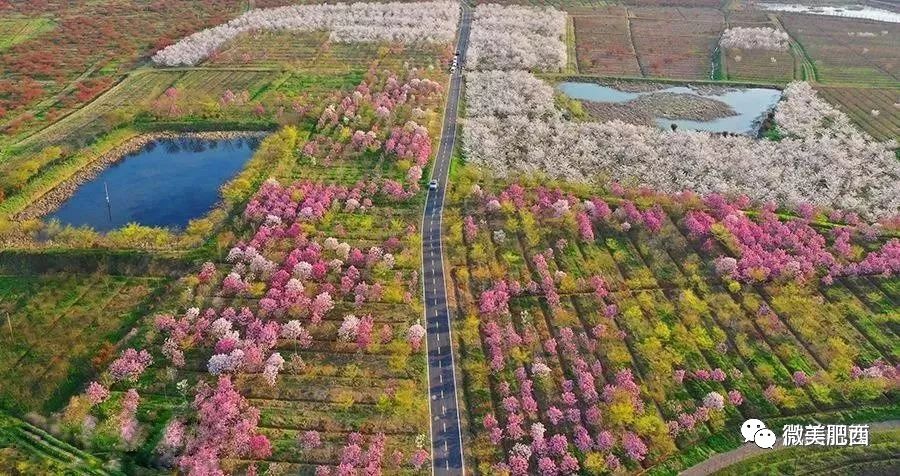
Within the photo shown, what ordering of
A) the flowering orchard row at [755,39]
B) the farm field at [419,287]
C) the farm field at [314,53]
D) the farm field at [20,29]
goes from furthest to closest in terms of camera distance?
the flowering orchard row at [755,39], the farm field at [20,29], the farm field at [314,53], the farm field at [419,287]

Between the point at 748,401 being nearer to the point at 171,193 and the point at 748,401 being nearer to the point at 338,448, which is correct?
the point at 338,448

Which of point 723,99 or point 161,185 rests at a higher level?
point 723,99

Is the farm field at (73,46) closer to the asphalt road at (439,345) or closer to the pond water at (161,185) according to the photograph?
the pond water at (161,185)

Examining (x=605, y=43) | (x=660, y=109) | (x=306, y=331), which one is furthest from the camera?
(x=605, y=43)

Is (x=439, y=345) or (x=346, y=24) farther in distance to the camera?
(x=346, y=24)

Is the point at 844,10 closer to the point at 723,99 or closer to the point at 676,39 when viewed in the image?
the point at 676,39

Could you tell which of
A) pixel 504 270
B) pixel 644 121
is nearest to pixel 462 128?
pixel 644 121

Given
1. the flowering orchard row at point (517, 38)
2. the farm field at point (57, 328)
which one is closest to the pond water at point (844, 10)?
the flowering orchard row at point (517, 38)

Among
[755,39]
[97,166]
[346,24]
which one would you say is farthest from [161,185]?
[755,39]
